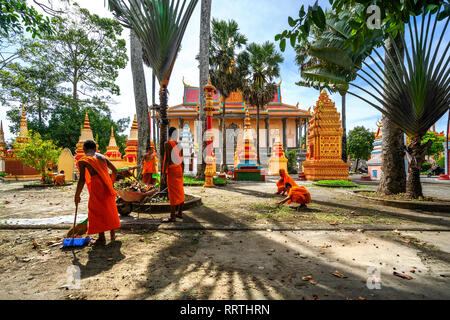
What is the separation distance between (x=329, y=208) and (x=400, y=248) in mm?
2882

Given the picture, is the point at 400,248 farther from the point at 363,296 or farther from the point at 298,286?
the point at 298,286

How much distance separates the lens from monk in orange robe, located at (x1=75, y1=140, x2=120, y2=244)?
3.41 meters

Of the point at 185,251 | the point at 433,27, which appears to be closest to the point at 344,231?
the point at 185,251

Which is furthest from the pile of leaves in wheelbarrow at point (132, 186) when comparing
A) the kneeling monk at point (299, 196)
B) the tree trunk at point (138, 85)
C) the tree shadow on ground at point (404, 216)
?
the tree shadow on ground at point (404, 216)

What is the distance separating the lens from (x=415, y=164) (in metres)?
6.24

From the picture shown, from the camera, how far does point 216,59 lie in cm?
1942

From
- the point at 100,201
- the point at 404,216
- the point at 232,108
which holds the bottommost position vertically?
the point at 404,216

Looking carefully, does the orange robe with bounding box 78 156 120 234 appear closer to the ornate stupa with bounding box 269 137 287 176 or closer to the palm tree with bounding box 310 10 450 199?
the palm tree with bounding box 310 10 450 199

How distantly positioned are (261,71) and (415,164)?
58.0 ft

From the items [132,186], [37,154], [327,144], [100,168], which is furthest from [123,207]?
[327,144]

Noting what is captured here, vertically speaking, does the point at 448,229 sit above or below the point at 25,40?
below

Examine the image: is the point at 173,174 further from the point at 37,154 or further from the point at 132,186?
the point at 37,154

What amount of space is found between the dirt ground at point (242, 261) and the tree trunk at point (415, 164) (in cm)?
158

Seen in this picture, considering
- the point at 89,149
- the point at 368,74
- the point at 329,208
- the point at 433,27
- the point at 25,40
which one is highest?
the point at 25,40
